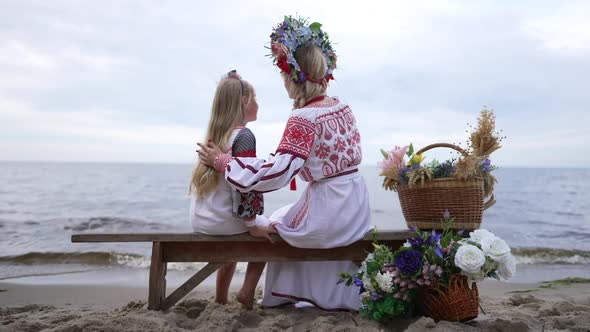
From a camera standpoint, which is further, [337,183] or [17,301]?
[17,301]

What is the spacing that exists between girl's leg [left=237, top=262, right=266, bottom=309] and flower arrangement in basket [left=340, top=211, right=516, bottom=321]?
90 centimetres

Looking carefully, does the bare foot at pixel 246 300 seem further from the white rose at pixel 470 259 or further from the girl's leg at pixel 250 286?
the white rose at pixel 470 259

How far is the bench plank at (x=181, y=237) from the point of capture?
3377 millimetres

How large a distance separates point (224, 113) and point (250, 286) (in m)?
1.28

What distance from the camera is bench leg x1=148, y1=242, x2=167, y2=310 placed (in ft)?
11.3

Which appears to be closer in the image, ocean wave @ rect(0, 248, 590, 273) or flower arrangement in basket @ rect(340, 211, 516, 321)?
flower arrangement in basket @ rect(340, 211, 516, 321)

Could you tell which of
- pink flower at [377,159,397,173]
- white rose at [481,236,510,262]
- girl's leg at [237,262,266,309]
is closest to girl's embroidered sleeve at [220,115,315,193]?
pink flower at [377,159,397,173]

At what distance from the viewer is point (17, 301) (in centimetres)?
467

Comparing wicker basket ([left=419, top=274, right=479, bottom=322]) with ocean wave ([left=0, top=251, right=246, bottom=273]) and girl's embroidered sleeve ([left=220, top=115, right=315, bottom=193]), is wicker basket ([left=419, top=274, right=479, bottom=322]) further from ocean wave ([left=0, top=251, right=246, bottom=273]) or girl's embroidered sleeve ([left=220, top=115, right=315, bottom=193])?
ocean wave ([left=0, top=251, right=246, bottom=273])

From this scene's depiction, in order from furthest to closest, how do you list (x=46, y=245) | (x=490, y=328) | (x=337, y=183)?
(x=46, y=245) → (x=337, y=183) → (x=490, y=328)

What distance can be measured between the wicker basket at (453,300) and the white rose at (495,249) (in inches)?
8.3

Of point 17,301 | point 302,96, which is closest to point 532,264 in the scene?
point 302,96

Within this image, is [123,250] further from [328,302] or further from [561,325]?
[561,325]

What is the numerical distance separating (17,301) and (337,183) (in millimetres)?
3324
